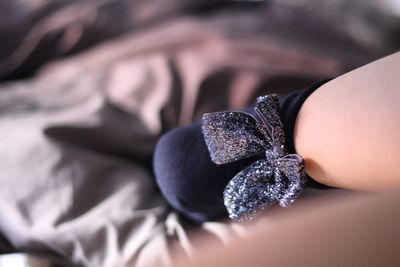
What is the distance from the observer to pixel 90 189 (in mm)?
512

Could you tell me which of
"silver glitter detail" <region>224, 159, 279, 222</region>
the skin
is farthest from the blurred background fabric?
the skin

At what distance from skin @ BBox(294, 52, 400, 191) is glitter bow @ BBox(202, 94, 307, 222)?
0.06ft

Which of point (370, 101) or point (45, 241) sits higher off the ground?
point (370, 101)

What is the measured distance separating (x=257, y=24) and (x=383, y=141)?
12.9 inches

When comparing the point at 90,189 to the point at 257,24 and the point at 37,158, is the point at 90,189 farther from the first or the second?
the point at 257,24

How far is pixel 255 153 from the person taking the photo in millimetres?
441

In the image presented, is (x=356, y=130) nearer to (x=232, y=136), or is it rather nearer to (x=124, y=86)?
(x=232, y=136)

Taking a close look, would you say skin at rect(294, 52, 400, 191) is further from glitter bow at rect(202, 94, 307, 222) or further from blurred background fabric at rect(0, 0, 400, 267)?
blurred background fabric at rect(0, 0, 400, 267)

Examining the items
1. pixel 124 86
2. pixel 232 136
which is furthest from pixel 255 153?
pixel 124 86

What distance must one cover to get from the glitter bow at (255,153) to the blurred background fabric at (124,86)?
48mm

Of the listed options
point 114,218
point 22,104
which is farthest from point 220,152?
point 22,104

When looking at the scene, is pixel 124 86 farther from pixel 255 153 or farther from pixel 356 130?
pixel 356 130

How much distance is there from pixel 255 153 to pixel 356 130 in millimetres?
114

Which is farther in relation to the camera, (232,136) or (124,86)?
(124,86)
